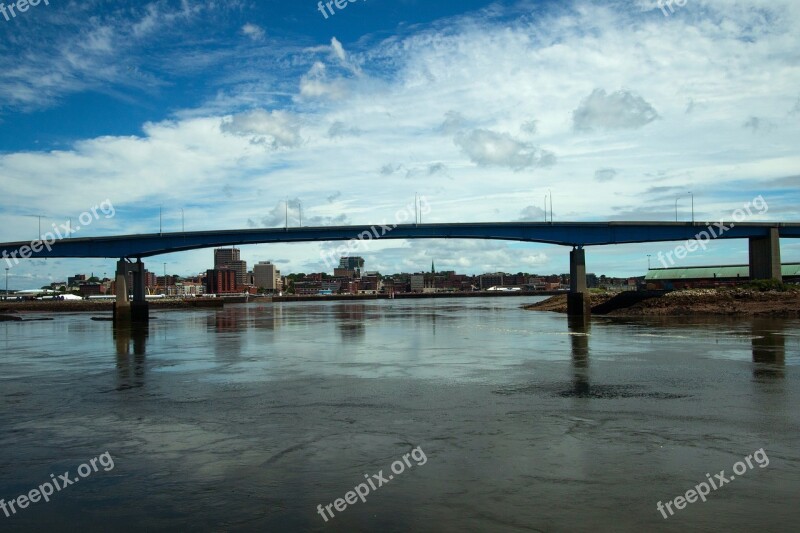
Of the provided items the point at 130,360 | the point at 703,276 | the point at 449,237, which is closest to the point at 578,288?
the point at 449,237

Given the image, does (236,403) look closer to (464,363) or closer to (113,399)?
(113,399)

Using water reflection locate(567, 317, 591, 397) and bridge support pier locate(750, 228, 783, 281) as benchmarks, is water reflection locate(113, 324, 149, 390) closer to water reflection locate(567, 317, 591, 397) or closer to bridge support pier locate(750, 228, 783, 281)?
water reflection locate(567, 317, 591, 397)

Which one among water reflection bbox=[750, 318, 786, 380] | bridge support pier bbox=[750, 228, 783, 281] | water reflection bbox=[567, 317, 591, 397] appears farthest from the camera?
bridge support pier bbox=[750, 228, 783, 281]

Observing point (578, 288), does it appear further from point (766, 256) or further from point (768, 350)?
point (768, 350)

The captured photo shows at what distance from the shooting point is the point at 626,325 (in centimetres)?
5844

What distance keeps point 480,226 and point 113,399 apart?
234 ft

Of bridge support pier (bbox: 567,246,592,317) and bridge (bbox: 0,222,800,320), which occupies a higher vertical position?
bridge (bbox: 0,222,800,320)

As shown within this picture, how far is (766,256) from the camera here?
281 ft

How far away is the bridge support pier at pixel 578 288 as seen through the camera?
77.5 m

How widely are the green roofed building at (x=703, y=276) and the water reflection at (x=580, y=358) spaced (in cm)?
8094

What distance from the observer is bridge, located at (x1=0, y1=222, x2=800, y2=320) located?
276ft

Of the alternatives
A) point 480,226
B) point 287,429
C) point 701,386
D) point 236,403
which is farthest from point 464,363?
point 480,226

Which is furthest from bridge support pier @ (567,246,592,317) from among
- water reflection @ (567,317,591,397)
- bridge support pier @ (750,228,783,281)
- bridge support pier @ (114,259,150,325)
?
bridge support pier @ (114,259,150,325)

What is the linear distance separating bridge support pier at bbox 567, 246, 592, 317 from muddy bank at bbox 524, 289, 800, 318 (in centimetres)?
465
